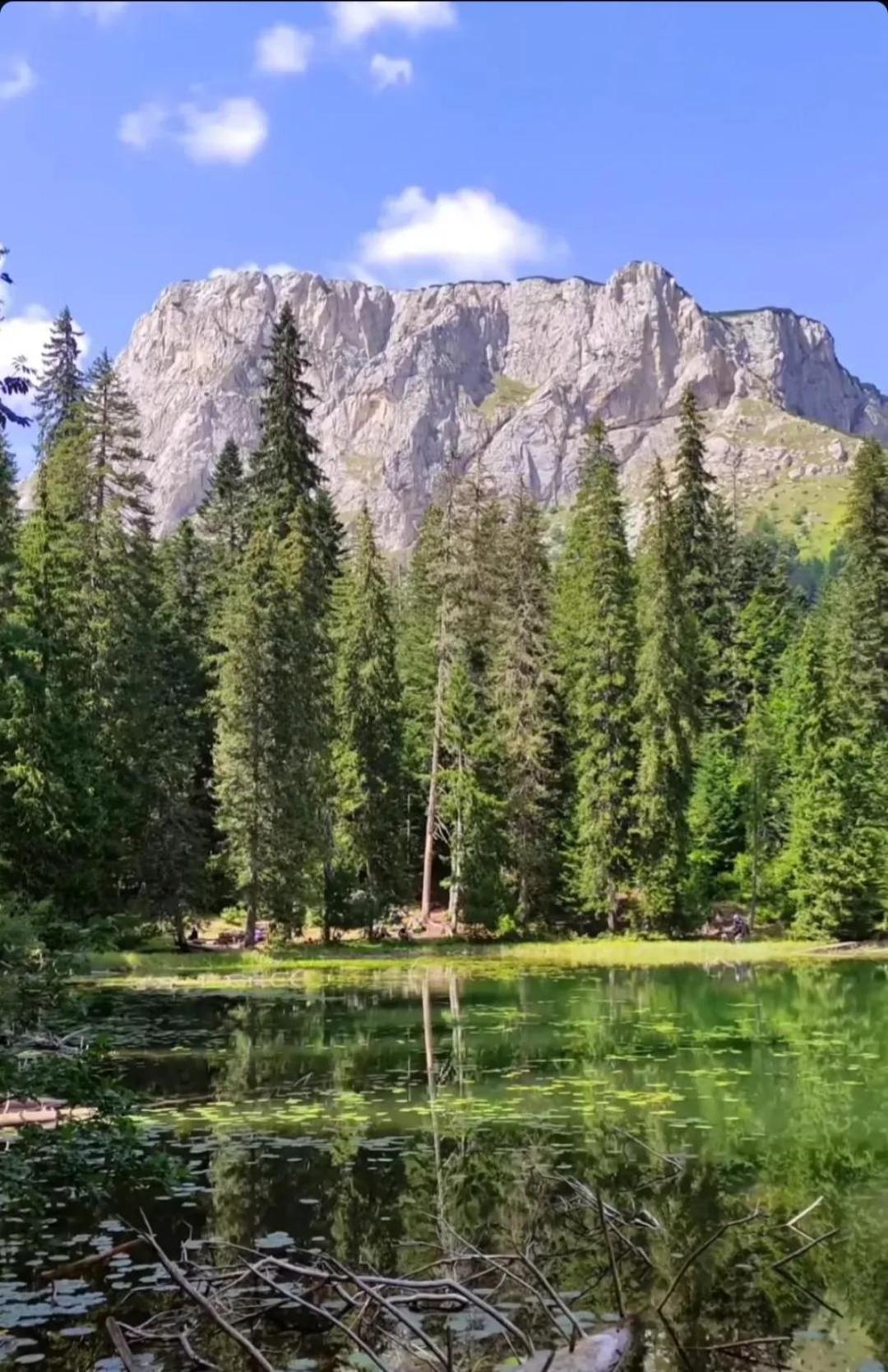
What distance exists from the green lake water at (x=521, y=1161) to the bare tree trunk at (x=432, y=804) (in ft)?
61.9

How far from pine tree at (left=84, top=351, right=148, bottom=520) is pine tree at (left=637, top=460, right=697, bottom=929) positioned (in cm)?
1992

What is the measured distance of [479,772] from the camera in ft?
155

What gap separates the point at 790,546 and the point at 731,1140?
Result: 547ft

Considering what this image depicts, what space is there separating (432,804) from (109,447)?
17.0 meters

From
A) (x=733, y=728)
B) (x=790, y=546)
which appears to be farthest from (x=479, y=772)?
(x=790, y=546)

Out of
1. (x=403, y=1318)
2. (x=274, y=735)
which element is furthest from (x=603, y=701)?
(x=403, y=1318)

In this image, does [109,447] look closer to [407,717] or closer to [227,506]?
[227,506]

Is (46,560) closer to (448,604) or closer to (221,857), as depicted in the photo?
(221,857)

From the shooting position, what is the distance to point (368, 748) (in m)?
45.3

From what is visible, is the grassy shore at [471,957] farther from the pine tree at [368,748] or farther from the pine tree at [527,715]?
the pine tree at [527,715]

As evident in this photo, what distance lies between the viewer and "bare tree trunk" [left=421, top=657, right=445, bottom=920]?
4584 centimetres

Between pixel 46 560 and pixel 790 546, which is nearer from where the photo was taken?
pixel 46 560

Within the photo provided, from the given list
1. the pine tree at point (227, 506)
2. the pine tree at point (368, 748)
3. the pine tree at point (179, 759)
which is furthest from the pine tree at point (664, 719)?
the pine tree at point (227, 506)

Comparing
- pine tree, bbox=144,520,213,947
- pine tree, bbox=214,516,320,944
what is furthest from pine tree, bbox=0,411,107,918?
pine tree, bbox=214,516,320,944
